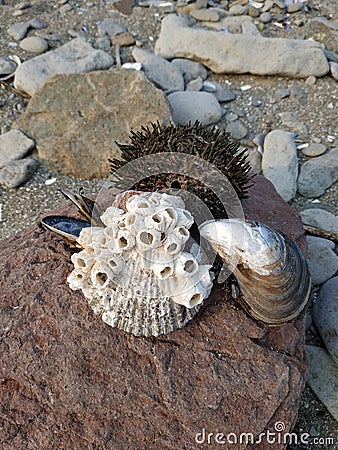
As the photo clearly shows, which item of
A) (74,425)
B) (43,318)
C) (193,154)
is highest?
(193,154)

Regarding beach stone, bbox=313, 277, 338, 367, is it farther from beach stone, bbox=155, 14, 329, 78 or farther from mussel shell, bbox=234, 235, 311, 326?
beach stone, bbox=155, 14, 329, 78

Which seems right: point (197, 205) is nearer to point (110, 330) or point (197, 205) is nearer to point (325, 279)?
point (110, 330)

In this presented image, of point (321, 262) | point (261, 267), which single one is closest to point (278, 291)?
point (261, 267)

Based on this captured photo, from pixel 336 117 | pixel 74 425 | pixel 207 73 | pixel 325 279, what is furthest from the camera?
pixel 207 73

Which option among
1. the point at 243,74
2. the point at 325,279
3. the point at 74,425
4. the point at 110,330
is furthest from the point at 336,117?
the point at 74,425

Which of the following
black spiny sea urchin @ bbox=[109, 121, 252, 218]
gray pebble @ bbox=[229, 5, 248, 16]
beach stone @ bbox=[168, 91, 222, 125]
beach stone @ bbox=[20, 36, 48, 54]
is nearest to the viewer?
black spiny sea urchin @ bbox=[109, 121, 252, 218]

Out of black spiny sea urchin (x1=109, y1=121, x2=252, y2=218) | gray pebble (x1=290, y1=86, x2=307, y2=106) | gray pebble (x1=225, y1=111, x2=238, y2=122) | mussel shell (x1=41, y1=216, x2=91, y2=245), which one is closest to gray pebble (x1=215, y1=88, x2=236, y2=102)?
gray pebble (x1=225, y1=111, x2=238, y2=122)

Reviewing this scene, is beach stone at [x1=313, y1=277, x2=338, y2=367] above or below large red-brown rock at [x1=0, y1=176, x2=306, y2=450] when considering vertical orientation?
below
